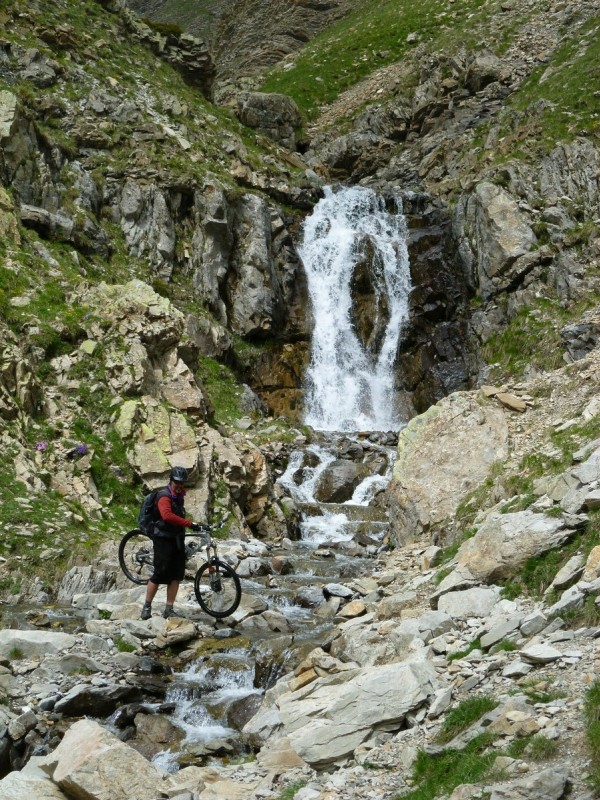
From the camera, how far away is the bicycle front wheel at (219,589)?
11781 millimetres

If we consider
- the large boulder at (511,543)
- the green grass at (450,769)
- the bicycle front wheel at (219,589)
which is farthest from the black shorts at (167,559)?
the green grass at (450,769)

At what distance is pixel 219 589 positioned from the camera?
11.9 m

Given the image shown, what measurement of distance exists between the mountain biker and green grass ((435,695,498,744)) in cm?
596

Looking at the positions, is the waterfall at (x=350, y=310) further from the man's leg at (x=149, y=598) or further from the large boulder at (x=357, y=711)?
the large boulder at (x=357, y=711)

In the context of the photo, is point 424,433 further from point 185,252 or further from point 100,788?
point 185,252

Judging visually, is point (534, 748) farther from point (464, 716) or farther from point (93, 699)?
point (93, 699)

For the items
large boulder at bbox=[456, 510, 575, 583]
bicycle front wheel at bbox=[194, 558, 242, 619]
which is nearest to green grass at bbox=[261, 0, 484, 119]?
bicycle front wheel at bbox=[194, 558, 242, 619]

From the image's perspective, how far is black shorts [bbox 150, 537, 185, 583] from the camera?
11.1 m

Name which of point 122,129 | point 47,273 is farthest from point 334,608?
point 122,129

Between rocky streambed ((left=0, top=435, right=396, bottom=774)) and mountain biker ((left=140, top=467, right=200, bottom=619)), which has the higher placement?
mountain biker ((left=140, top=467, right=200, bottom=619))

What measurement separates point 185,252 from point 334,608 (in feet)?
79.0

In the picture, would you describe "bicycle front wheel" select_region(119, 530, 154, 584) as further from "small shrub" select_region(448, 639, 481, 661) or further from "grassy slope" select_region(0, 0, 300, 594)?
"small shrub" select_region(448, 639, 481, 661)

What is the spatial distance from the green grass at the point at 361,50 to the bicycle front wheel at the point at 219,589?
50.5 meters

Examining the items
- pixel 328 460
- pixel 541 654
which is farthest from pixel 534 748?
pixel 328 460
